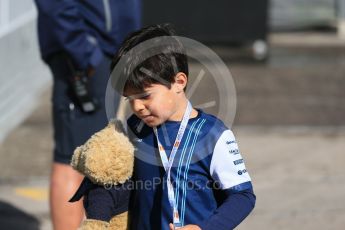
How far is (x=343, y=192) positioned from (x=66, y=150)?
251 cm

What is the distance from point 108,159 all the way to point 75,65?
61.3 inches

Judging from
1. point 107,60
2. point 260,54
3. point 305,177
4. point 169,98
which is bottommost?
point 260,54

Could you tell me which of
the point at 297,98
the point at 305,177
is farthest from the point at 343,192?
the point at 297,98

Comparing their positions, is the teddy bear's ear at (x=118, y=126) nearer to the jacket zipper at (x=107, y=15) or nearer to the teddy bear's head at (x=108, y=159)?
the teddy bear's head at (x=108, y=159)

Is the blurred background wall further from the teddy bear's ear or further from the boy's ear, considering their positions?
the boy's ear

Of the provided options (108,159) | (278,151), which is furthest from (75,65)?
(278,151)

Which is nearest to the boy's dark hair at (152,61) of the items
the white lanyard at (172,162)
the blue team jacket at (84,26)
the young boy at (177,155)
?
the young boy at (177,155)

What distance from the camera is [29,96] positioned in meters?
8.98

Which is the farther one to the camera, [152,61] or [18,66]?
[18,66]

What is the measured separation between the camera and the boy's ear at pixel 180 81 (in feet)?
9.61

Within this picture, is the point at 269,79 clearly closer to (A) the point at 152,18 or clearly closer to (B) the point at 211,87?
(B) the point at 211,87

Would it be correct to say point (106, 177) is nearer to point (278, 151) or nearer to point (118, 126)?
point (118, 126)

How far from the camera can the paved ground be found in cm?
578

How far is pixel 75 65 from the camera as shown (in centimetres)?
445
